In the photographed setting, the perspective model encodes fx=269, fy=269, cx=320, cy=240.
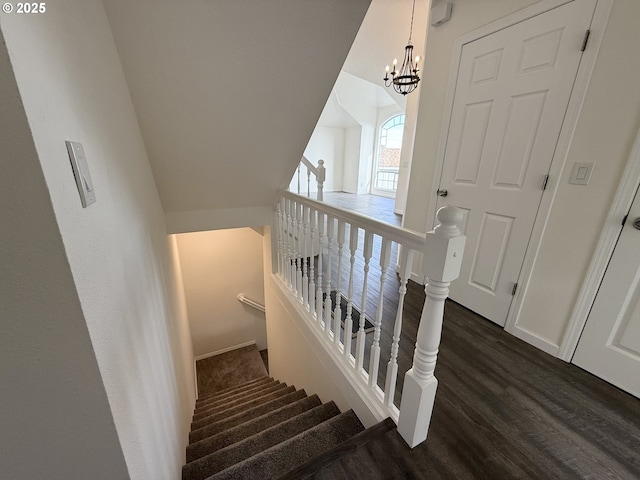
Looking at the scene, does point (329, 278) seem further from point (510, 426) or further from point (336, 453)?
point (510, 426)

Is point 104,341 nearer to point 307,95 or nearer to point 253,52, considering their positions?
point 253,52

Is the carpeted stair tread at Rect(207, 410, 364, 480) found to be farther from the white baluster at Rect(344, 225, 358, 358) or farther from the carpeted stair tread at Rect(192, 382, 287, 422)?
the carpeted stair tread at Rect(192, 382, 287, 422)

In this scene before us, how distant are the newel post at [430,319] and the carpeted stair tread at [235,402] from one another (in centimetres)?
188

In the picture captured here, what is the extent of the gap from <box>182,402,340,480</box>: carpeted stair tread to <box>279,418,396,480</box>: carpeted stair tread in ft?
1.68

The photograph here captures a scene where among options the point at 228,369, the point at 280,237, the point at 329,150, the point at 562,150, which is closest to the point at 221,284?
the point at 228,369

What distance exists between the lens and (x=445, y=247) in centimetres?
81

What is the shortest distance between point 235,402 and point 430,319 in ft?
8.10

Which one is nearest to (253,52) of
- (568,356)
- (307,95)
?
(307,95)

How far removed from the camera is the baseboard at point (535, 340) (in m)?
1.67

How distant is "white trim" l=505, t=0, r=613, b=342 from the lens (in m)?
1.37

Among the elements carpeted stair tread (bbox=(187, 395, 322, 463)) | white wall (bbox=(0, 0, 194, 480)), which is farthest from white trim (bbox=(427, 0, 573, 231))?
white wall (bbox=(0, 0, 194, 480))

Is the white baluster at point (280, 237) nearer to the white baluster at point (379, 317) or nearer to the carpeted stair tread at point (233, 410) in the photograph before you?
the carpeted stair tread at point (233, 410)

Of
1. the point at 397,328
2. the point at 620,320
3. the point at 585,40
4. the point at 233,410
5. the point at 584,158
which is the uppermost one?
the point at 585,40

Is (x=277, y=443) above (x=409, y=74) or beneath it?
beneath
